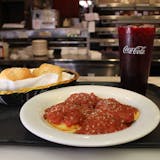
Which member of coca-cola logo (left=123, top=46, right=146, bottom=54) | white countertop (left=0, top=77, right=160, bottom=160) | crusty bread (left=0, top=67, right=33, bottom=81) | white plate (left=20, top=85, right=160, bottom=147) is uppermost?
coca-cola logo (left=123, top=46, right=146, bottom=54)

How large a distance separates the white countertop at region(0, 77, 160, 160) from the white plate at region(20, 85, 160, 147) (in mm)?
35

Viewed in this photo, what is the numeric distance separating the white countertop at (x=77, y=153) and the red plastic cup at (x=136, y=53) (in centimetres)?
30

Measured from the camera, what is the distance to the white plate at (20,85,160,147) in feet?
1.46

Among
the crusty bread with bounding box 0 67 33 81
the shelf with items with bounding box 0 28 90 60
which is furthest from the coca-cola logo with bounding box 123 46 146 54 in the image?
the shelf with items with bounding box 0 28 90 60

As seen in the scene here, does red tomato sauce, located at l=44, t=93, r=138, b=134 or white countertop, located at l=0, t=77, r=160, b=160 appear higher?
red tomato sauce, located at l=44, t=93, r=138, b=134

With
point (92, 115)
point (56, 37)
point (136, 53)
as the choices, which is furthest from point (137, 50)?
point (56, 37)

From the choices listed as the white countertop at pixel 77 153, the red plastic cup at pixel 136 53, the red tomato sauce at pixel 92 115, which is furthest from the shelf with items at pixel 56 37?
the white countertop at pixel 77 153

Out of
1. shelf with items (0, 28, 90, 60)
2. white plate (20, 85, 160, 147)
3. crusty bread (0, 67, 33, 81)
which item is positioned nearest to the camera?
white plate (20, 85, 160, 147)

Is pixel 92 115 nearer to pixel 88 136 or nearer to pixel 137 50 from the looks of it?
pixel 88 136

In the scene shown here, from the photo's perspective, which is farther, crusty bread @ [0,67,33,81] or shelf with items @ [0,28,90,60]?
shelf with items @ [0,28,90,60]

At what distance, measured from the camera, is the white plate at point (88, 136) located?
44 centimetres

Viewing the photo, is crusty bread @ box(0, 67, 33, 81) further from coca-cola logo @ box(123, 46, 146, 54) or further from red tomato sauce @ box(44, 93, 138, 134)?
coca-cola logo @ box(123, 46, 146, 54)

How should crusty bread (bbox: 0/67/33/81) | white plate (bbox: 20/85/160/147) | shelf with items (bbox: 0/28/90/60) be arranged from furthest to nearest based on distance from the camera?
shelf with items (bbox: 0/28/90/60) < crusty bread (bbox: 0/67/33/81) < white plate (bbox: 20/85/160/147)

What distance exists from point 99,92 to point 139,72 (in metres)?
0.14
